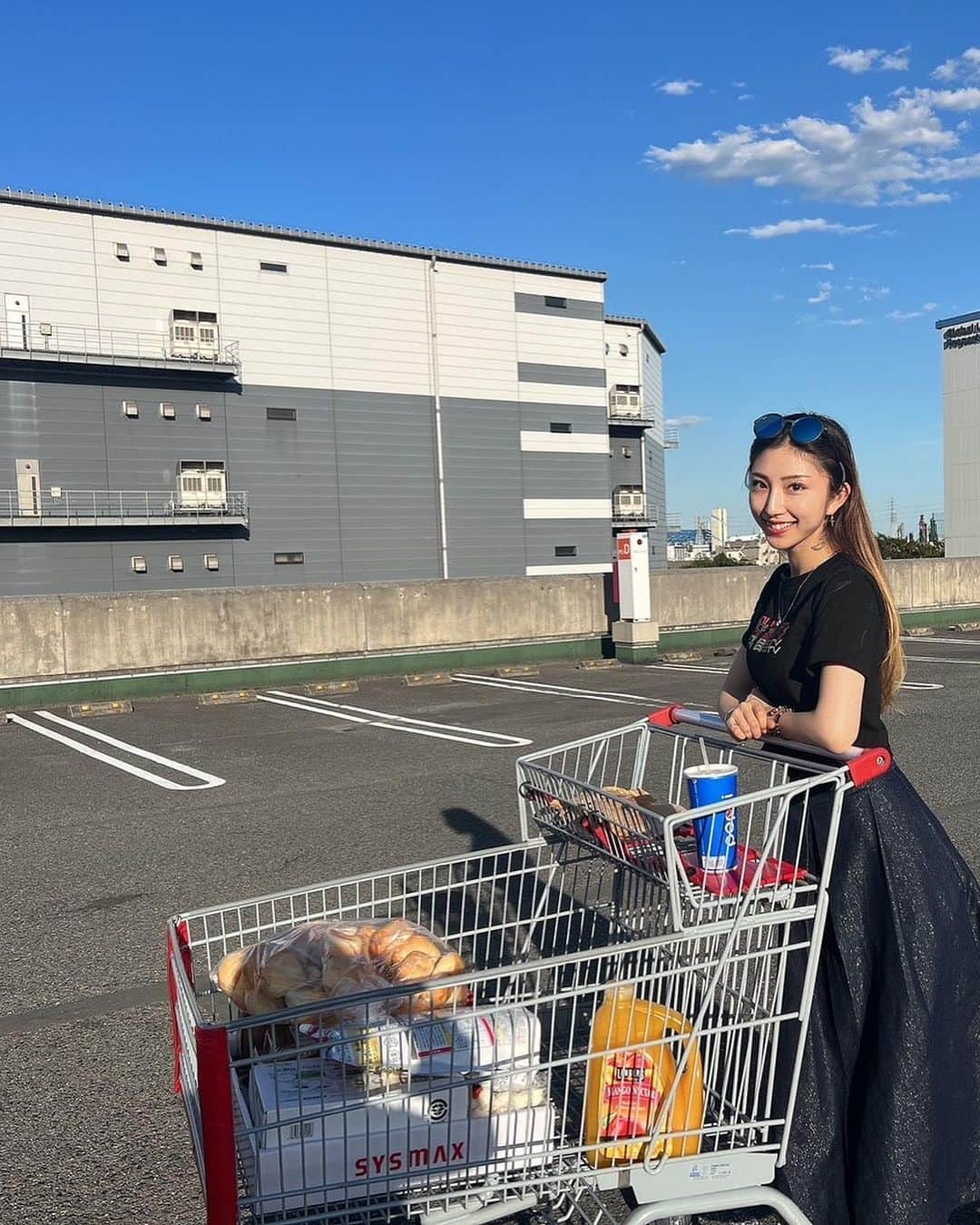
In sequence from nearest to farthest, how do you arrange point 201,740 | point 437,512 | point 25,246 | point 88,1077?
point 88,1077
point 201,740
point 25,246
point 437,512

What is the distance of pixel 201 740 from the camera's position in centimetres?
1188

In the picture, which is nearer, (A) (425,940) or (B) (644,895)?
(A) (425,940)

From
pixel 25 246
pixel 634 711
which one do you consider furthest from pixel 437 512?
pixel 634 711

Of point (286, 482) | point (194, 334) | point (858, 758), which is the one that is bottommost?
point (858, 758)

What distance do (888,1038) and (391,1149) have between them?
45.0 inches

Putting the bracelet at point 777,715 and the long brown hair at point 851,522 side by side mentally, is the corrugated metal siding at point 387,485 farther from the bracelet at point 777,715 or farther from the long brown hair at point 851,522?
the bracelet at point 777,715

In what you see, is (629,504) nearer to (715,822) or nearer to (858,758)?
(858,758)

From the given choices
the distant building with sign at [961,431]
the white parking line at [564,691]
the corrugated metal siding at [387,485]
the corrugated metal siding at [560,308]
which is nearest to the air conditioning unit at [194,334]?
the corrugated metal siding at [387,485]

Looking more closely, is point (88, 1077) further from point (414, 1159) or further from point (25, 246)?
point (25, 246)

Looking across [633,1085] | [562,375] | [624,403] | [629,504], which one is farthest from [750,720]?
[624,403]

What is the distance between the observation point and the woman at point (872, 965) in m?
2.43

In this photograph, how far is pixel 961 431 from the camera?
51344mm

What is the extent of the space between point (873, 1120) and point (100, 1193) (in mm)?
2172

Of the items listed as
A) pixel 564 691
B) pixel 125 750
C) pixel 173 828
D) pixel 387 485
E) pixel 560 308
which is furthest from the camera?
pixel 560 308
